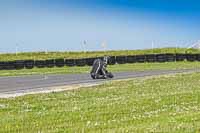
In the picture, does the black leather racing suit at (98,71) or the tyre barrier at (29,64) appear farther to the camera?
the tyre barrier at (29,64)

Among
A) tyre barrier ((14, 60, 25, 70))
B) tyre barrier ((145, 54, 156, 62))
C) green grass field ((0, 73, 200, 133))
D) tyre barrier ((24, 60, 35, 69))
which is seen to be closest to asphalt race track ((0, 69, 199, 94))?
green grass field ((0, 73, 200, 133))

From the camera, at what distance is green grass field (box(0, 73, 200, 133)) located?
11.2 meters

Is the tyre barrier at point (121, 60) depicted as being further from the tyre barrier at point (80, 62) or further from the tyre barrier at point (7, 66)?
the tyre barrier at point (7, 66)

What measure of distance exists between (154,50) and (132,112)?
3169 inches

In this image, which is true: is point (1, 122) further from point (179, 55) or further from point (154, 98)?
point (179, 55)

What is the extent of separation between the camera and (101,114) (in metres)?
13.7

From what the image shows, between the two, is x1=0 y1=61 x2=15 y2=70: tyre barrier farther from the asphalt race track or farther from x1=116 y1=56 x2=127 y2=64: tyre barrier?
the asphalt race track

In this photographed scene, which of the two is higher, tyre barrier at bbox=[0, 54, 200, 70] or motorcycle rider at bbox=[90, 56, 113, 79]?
motorcycle rider at bbox=[90, 56, 113, 79]

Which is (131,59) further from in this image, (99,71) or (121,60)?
(99,71)

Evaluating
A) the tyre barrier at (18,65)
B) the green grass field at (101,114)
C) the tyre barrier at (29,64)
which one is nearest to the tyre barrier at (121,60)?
the tyre barrier at (29,64)

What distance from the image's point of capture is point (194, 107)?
14.6m

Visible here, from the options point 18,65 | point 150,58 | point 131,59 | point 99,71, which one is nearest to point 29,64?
point 18,65

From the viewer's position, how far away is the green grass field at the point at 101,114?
11203mm

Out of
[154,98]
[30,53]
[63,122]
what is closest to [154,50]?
[30,53]
